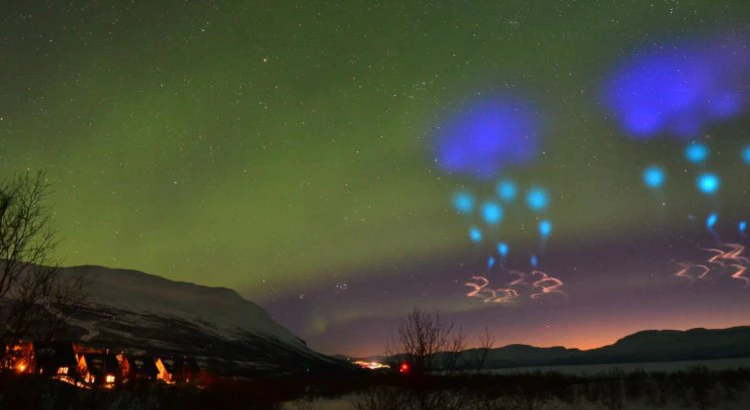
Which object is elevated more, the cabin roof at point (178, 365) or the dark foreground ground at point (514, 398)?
the cabin roof at point (178, 365)

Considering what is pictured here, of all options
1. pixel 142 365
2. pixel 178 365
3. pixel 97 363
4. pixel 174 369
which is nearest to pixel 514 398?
pixel 97 363

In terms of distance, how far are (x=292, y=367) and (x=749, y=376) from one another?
176747 millimetres

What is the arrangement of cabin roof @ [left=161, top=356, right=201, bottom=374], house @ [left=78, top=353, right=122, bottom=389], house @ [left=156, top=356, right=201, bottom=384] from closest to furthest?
house @ [left=78, top=353, right=122, bottom=389] → house @ [left=156, top=356, right=201, bottom=384] → cabin roof @ [left=161, top=356, right=201, bottom=374]

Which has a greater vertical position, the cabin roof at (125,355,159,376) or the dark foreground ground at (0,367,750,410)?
the cabin roof at (125,355,159,376)

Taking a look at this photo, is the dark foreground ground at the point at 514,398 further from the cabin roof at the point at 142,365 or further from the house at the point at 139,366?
the cabin roof at the point at 142,365

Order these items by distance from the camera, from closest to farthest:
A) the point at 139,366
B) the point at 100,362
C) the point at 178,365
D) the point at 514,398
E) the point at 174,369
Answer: the point at 514,398
the point at 100,362
the point at 139,366
the point at 174,369
the point at 178,365

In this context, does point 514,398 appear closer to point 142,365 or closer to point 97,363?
point 97,363

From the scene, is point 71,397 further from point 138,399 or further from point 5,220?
point 5,220

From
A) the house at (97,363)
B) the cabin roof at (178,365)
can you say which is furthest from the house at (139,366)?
the house at (97,363)

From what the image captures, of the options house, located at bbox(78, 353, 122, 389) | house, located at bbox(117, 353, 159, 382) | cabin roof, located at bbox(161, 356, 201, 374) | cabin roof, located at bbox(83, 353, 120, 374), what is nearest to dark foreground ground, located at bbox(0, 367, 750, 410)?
house, located at bbox(78, 353, 122, 389)

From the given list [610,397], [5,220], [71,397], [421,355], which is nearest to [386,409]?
[421,355]

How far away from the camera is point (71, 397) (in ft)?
63.6

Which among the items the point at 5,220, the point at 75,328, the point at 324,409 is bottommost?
the point at 324,409

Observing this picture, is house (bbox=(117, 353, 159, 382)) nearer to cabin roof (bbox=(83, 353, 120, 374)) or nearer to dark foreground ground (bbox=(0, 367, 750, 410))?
cabin roof (bbox=(83, 353, 120, 374))
